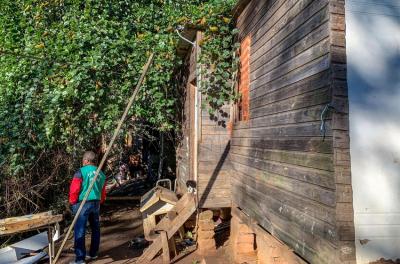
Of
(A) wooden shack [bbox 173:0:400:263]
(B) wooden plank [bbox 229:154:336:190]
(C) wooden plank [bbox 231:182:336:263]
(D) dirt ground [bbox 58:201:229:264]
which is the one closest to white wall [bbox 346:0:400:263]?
(A) wooden shack [bbox 173:0:400:263]

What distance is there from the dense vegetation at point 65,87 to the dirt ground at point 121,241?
1498 millimetres

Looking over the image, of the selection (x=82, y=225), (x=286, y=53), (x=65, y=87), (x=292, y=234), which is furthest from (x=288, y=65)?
(x=65, y=87)

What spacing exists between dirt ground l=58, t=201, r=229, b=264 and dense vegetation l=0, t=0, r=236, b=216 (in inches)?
59.0

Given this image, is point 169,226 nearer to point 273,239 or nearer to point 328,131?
point 273,239

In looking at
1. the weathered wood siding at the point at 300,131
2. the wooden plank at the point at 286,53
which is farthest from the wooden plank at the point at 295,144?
the wooden plank at the point at 286,53

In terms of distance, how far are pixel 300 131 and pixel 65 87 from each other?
270 inches

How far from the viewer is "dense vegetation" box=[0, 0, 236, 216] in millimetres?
8562

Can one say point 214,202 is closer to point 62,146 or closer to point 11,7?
point 62,146

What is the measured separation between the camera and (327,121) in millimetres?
2971

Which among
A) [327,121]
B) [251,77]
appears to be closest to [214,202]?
[251,77]

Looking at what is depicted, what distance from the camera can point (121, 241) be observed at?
820cm

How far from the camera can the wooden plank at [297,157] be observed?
3005 mm

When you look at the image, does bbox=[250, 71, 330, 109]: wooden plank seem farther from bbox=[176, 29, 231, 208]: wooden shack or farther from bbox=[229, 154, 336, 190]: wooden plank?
bbox=[176, 29, 231, 208]: wooden shack

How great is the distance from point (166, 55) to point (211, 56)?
2.78m
